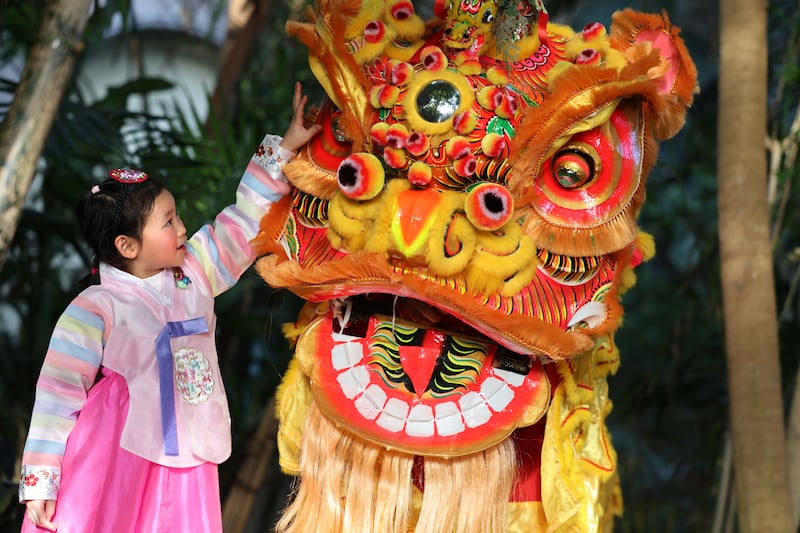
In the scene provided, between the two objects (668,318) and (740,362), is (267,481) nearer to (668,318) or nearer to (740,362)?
(668,318)

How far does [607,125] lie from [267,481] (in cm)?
251

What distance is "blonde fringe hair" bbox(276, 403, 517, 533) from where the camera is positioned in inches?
71.7

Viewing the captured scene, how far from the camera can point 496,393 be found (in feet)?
5.95

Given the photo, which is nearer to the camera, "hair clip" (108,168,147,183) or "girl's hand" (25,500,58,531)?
"girl's hand" (25,500,58,531)

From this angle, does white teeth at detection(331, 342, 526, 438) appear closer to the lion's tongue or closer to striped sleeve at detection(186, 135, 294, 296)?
the lion's tongue

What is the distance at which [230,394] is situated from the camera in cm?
333

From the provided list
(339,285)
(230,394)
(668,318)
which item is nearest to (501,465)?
(339,285)

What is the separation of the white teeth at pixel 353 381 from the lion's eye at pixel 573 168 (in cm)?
47

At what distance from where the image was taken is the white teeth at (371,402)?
1.78 metres

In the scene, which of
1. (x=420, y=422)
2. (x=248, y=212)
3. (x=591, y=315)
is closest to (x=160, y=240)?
(x=248, y=212)

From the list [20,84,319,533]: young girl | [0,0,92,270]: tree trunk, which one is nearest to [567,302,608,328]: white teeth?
[20,84,319,533]: young girl

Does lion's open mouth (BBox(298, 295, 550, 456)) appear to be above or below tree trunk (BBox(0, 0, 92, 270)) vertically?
below

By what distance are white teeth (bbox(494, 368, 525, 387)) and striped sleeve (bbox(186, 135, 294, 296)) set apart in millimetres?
509

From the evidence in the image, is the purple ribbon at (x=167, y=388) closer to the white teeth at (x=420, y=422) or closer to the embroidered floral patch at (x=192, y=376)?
the embroidered floral patch at (x=192, y=376)
